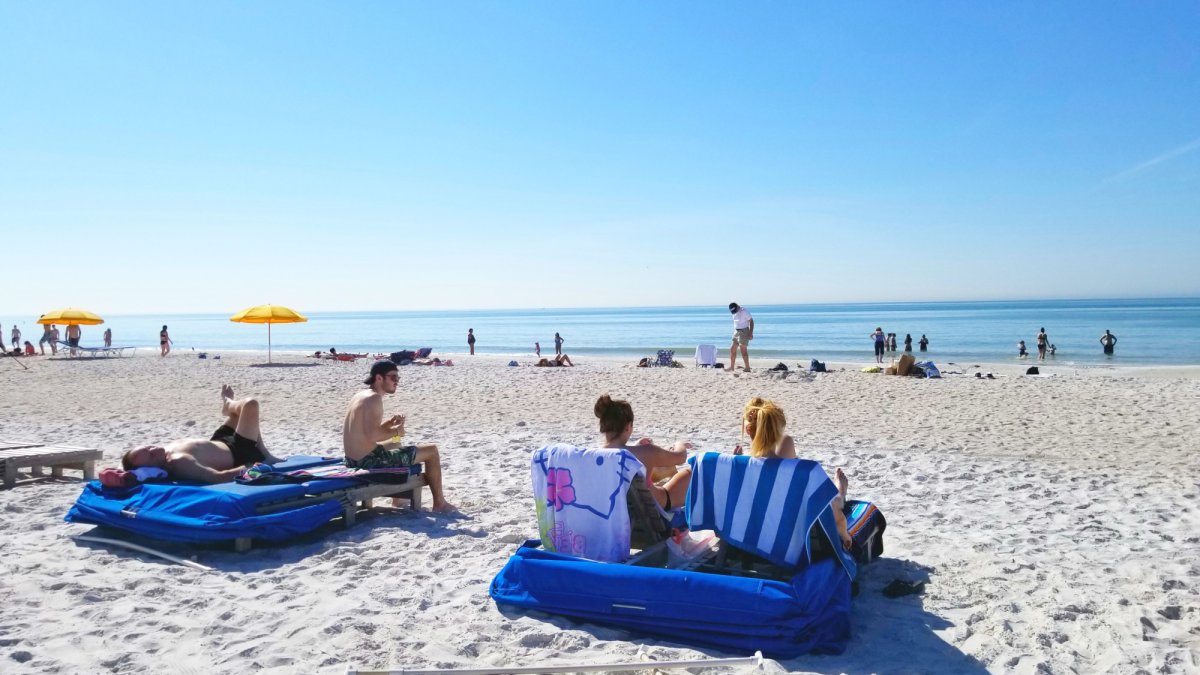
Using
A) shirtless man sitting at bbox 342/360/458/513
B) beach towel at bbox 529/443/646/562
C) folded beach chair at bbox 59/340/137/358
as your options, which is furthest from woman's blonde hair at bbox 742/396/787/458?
folded beach chair at bbox 59/340/137/358

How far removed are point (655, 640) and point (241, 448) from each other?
3953 millimetres

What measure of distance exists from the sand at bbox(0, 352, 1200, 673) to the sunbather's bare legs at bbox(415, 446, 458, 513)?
0.12m

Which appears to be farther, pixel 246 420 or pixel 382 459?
pixel 246 420

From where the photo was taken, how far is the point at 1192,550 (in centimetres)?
476

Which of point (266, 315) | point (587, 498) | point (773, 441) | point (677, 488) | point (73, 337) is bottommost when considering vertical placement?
point (677, 488)

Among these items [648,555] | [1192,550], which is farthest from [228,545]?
[1192,550]

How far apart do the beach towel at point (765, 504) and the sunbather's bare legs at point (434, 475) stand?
2.56 m

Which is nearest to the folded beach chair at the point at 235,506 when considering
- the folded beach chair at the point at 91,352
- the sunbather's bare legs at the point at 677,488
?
the sunbather's bare legs at the point at 677,488

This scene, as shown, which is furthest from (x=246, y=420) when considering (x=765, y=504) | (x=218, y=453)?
(x=765, y=504)

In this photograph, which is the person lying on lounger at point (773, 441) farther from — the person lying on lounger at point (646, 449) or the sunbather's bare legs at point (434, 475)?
the sunbather's bare legs at point (434, 475)

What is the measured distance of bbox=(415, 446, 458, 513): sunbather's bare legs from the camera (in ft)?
19.7

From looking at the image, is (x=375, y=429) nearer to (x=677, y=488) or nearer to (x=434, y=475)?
(x=434, y=475)

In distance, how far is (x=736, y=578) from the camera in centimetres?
356

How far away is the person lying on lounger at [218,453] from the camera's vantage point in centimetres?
564
